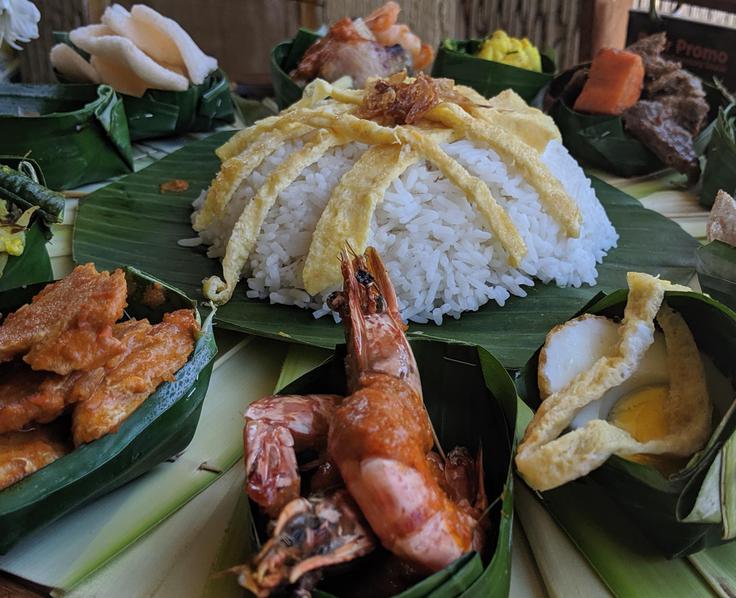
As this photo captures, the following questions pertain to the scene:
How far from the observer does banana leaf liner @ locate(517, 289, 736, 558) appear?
61.3 inches

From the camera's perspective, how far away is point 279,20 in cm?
689

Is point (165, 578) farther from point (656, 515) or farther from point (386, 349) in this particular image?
point (656, 515)

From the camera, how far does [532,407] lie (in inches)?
76.7

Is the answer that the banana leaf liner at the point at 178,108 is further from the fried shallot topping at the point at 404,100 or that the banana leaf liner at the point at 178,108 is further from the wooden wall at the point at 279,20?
the fried shallot topping at the point at 404,100

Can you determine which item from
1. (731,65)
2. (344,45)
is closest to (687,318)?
(344,45)

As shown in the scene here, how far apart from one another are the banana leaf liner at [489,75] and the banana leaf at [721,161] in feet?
3.84

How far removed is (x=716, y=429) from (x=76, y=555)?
1.53 meters

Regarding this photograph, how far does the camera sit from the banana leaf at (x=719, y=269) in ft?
8.63

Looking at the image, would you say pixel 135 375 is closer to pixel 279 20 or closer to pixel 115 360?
pixel 115 360

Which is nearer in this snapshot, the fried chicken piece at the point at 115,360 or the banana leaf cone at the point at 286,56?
the fried chicken piece at the point at 115,360

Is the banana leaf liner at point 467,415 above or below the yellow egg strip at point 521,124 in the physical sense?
below

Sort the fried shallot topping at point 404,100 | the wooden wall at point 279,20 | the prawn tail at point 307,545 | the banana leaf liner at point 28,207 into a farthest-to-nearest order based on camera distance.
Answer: the wooden wall at point 279,20 → the fried shallot topping at point 404,100 → the banana leaf liner at point 28,207 → the prawn tail at point 307,545

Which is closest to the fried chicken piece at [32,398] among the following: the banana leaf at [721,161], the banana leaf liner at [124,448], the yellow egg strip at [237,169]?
the banana leaf liner at [124,448]

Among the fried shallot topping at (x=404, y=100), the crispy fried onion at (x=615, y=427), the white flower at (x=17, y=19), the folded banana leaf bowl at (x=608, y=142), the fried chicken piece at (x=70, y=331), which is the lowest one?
the folded banana leaf bowl at (x=608, y=142)
